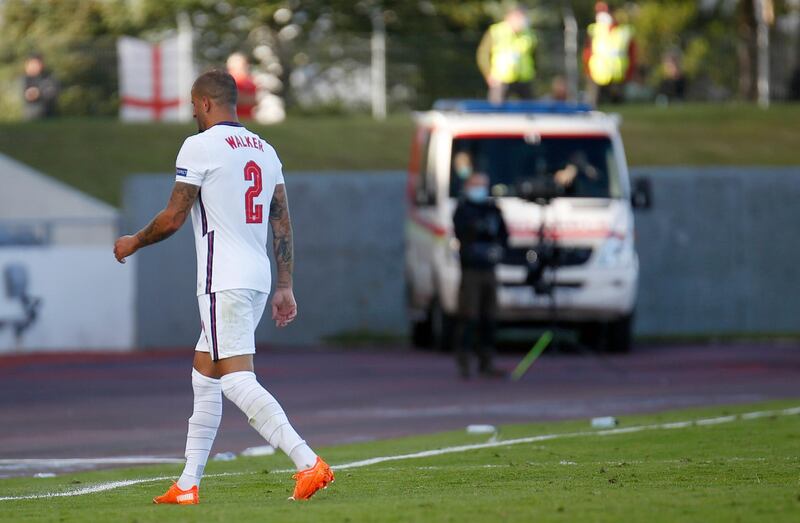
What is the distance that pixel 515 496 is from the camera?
25.3 ft

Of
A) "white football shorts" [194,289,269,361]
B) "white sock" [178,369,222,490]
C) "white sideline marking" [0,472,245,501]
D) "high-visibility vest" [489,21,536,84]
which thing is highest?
"high-visibility vest" [489,21,536,84]

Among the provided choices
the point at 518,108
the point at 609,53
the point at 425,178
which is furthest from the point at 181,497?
the point at 609,53

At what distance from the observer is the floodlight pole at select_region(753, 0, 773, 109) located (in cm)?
3572

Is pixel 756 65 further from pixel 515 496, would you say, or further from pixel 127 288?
pixel 515 496

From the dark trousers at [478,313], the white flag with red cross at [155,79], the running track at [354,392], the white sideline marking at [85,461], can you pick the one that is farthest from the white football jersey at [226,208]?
the white flag with red cross at [155,79]

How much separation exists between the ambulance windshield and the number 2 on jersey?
41.5ft

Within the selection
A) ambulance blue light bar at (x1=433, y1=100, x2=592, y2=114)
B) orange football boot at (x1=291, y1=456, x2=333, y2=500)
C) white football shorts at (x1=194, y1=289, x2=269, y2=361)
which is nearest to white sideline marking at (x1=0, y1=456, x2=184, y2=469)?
white football shorts at (x1=194, y1=289, x2=269, y2=361)

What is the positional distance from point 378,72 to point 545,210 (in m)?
14.9

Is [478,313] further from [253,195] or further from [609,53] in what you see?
[609,53]

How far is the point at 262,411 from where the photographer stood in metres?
7.73

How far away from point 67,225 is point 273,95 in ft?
51.2

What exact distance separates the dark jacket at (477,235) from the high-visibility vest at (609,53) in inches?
541

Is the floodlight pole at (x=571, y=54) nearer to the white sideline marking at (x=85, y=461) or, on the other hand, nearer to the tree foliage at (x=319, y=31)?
the tree foliage at (x=319, y=31)

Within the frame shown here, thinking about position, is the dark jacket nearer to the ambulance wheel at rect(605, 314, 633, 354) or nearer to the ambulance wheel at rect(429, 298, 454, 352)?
the ambulance wheel at rect(429, 298, 454, 352)
